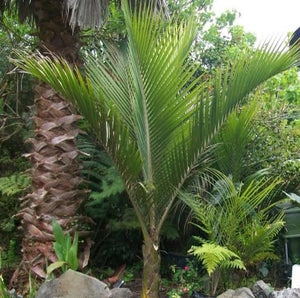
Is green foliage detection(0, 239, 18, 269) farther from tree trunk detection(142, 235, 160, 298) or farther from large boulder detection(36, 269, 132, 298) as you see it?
tree trunk detection(142, 235, 160, 298)

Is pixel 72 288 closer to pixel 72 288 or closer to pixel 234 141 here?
pixel 72 288

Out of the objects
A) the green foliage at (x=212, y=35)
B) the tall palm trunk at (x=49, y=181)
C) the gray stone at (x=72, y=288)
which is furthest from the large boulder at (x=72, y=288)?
the green foliage at (x=212, y=35)

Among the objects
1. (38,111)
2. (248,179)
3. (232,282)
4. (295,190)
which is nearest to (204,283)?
(232,282)

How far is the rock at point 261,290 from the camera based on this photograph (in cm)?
354

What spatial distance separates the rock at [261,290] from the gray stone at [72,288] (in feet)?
4.47

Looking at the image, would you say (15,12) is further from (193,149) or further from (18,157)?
(193,149)

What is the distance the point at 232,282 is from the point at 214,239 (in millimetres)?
541

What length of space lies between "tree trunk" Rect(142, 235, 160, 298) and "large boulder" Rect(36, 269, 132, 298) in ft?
1.17

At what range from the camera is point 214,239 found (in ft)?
11.8

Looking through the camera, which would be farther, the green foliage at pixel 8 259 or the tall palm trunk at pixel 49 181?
the green foliage at pixel 8 259

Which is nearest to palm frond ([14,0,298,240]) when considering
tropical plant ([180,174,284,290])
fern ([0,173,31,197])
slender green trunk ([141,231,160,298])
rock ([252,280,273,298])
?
slender green trunk ([141,231,160,298])

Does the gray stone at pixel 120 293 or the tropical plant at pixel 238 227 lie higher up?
the tropical plant at pixel 238 227

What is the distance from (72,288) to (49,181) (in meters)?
1.15

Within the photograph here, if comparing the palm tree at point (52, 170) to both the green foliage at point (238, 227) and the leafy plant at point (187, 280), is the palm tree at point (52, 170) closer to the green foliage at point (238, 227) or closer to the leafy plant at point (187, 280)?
the leafy plant at point (187, 280)
